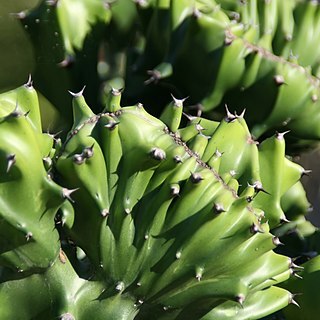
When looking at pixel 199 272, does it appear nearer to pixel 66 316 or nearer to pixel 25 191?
pixel 66 316

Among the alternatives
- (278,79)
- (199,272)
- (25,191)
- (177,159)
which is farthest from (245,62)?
(25,191)

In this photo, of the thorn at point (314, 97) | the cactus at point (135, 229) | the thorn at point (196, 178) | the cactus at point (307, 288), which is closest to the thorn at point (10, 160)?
the cactus at point (135, 229)

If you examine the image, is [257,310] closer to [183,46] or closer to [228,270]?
[228,270]

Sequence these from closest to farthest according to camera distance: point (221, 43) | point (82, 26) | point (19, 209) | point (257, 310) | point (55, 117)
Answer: point (19, 209) < point (257, 310) < point (221, 43) < point (82, 26) < point (55, 117)

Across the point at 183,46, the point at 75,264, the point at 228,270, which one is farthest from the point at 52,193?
the point at 183,46

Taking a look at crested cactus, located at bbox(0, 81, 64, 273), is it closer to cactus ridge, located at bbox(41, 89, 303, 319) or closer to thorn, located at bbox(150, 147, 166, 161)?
cactus ridge, located at bbox(41, 89, 303, 319)

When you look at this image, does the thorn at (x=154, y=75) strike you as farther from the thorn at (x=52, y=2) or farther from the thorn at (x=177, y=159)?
the thorn at (x=177, y=159)

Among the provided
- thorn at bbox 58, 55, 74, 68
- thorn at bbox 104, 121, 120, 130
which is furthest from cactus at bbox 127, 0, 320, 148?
thorn at bbox 104, 121, 120, 130

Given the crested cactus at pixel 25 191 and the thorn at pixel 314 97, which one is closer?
the crested cactus at pixel 25 191
